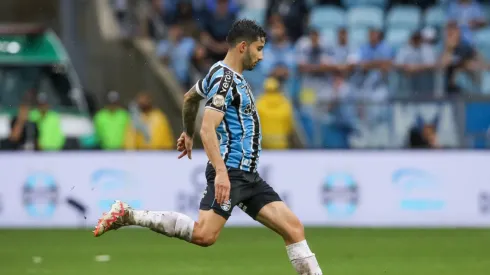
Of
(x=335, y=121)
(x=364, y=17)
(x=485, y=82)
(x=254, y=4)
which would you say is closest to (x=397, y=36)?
(x=364, y=17)

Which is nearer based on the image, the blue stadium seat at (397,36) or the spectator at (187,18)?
the blue stadium seat at (397,36)

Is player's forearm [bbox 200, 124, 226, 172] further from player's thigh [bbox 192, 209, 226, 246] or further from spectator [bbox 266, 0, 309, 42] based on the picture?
spectator [bbox 266, 0, 309, 42]

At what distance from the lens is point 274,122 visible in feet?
62.0

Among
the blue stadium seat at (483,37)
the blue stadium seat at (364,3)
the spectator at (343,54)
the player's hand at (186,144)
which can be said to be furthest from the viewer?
the blue stadium seat at (364,3)

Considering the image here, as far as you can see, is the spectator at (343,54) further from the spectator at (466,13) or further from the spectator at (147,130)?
the spectator at (147,130)

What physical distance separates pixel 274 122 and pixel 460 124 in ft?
9.78

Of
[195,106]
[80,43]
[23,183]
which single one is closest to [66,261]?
[195,106]

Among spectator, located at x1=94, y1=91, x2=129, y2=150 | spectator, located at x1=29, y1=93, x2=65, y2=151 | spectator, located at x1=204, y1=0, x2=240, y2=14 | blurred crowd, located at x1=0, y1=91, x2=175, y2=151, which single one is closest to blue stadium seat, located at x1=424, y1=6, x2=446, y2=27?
spectator, located at x1=204, y1=0, x2=240, y2=14

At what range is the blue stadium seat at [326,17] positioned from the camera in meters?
22.5

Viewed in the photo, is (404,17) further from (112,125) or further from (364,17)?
(112,125)

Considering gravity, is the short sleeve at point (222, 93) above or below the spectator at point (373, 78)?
above

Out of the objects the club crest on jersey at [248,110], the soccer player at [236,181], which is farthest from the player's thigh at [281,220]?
the club crest on jersey at [248,110]

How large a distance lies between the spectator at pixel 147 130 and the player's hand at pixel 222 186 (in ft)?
35.5

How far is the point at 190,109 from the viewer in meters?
9.14
